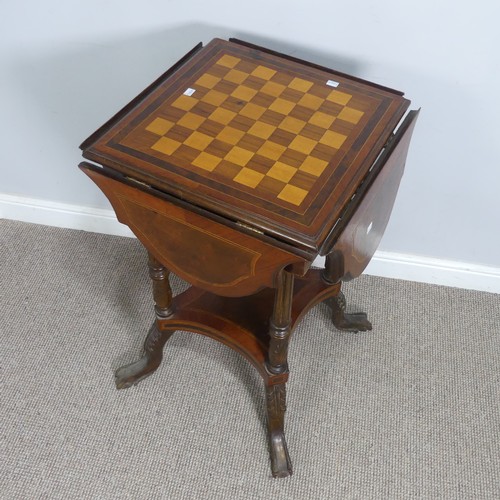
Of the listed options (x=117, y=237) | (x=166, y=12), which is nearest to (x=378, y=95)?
(x=166, y=12)

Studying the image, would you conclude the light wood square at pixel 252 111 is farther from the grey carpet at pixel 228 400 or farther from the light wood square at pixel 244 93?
the grey carpet at pixel 228 400

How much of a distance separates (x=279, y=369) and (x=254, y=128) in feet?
1.84

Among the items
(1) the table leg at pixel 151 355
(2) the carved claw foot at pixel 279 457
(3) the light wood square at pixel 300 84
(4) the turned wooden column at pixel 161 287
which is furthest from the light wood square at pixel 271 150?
(2) the carved claw foot at pixel 279 457

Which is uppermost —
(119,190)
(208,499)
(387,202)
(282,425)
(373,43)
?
(373,43)

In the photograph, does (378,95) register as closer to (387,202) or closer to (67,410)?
(387,202)

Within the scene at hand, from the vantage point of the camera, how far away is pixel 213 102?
1.32 metres

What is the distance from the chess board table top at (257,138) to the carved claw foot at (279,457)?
2.27 feet

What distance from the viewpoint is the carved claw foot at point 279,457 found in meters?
1.58

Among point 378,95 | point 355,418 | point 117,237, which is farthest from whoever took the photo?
point 117,237

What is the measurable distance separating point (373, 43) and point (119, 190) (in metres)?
0.71

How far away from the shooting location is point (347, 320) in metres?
1.87

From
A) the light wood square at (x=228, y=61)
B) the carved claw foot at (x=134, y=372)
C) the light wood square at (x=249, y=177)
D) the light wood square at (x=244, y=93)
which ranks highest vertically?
the light wood square at (x=228, y=61)

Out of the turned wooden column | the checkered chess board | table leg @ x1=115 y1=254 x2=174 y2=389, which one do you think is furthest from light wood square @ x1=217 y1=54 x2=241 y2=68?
table leg @ x1=115 y1=254 x2=174 y2=389

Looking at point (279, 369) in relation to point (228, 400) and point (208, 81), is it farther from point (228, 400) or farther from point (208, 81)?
point (208, 81)
